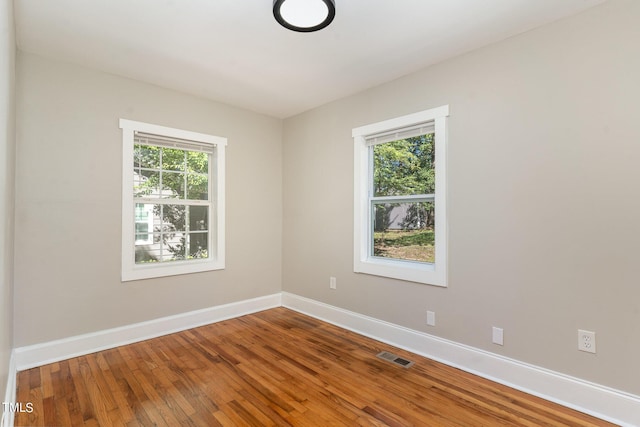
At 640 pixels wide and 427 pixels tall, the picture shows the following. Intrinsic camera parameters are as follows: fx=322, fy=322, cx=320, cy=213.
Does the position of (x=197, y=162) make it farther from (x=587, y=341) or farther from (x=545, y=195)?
(x=587, y=341)

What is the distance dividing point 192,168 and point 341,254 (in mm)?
1981

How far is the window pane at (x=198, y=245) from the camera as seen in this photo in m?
3.72

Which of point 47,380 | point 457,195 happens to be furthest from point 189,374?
point 457,195

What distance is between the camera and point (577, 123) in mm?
2139

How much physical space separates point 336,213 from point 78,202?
2.50 meters

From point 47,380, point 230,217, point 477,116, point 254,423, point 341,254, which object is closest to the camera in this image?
point 254,423

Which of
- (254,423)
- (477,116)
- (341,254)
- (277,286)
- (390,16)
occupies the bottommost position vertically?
(254,423)

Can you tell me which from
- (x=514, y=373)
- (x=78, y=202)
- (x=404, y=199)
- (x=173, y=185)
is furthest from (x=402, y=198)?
(x=78, y=202)

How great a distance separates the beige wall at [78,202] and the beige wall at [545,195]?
2.32m

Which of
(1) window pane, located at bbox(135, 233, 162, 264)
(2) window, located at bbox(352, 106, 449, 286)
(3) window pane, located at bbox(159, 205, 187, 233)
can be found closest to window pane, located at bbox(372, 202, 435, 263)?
(2) window, located at bbox(352, 106, 449, 286)

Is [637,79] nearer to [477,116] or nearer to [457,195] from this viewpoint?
[477,116]

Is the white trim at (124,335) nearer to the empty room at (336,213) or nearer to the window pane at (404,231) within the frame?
the empty room at (336,213)

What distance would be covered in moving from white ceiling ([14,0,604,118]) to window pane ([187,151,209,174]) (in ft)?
2.52

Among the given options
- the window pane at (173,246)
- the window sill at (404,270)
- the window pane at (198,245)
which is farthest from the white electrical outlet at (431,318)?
the window pane at (173,246)
